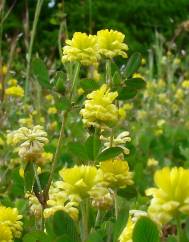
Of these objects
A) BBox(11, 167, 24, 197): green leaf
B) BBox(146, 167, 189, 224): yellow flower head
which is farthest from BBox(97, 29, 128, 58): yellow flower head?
BBox(146, 167, 189, 224): yellow flower head

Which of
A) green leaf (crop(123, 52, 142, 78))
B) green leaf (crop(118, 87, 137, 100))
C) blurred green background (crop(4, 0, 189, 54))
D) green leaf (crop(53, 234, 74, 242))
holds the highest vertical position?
blurred green background (crop(4, 0, 189, 54))

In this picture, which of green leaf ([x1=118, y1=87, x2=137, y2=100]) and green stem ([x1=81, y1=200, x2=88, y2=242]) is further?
green leaf ([x1=118, y1=87, x2=137, y2=100])

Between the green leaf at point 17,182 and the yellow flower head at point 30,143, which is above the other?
the yellow flower head at point 30,143

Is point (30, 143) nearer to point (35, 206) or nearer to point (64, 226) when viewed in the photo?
point (35, 206)

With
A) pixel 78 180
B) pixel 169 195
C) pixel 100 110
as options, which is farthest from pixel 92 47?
pixel 169 195

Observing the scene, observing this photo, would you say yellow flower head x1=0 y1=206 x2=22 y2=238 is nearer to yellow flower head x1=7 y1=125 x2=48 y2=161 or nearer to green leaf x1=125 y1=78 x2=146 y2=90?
yellow flower head x1=7 y1=125 x2=48 y2=161

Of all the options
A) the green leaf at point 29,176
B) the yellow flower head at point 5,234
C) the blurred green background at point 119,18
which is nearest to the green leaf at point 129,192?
the green leaf at point 29,176

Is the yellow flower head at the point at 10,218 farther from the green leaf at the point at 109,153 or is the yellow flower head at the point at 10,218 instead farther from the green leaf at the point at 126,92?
the green leaf at the point at 126,92
